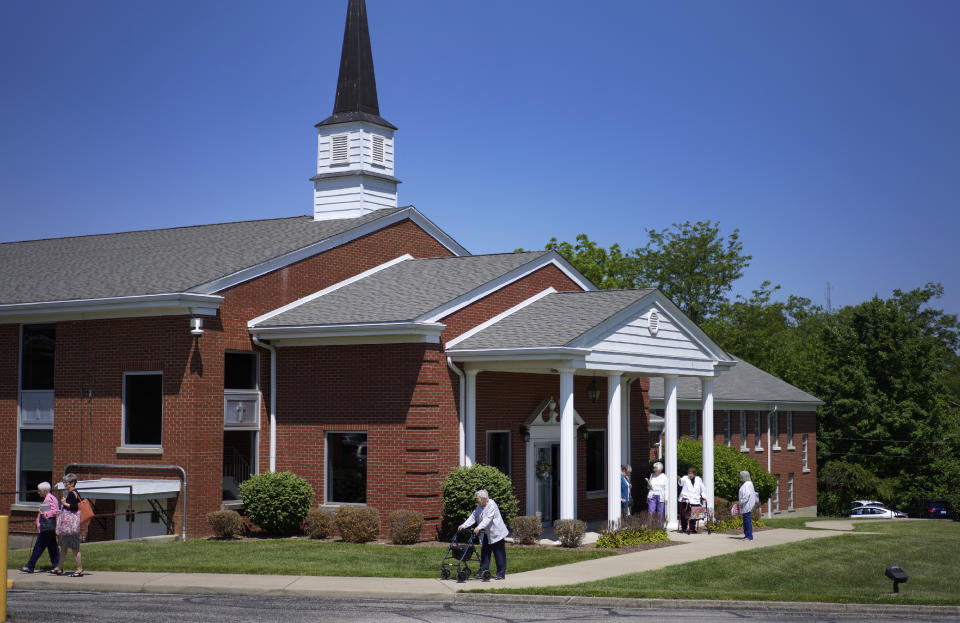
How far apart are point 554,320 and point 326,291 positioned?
245 inches

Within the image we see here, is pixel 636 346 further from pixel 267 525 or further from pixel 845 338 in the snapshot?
pixel 845 338

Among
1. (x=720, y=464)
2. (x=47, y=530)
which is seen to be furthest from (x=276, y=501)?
(x=720, y=464)

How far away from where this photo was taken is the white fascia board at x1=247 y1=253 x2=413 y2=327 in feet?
84.9

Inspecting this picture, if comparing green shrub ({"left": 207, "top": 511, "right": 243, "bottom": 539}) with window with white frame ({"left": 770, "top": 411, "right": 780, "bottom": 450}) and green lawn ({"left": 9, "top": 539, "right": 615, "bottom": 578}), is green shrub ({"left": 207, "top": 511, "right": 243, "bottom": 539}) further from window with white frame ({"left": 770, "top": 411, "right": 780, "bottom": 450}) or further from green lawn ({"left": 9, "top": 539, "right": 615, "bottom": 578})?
window with white frame ({"left": 770, "top": 411, "right": 780, "bottom": 450})

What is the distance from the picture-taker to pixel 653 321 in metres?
→ 26.7

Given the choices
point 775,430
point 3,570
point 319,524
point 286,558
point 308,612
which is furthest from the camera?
point 775,430

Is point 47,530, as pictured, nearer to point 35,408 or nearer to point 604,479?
point 35,408

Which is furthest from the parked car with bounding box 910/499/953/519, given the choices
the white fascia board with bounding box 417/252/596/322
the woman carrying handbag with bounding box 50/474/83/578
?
the woman carrying handbag with bounding box 50/474/83/578

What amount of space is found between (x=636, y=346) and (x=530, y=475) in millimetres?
4126

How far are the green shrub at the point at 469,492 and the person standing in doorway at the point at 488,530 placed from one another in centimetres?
481

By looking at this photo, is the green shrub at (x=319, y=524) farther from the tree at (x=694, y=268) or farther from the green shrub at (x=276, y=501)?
the tree at (x=694, y=268)

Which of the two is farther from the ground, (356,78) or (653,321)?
(356,78)

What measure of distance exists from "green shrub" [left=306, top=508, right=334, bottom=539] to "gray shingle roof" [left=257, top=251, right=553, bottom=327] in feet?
13.8

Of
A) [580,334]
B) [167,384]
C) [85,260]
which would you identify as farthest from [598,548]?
[85,260]
